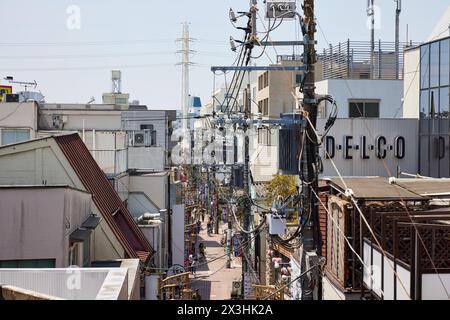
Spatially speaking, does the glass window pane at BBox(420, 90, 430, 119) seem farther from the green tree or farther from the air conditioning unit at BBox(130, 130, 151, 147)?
the air conditioning unit at BBox(130, 130, 151, 147)

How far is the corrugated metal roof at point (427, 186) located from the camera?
12688 mm

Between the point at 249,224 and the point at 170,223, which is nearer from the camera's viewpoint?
the point at 249,224

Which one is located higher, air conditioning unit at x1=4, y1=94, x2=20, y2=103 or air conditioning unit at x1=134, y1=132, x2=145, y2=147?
air conditioning unit at x1=4, y1=94, x2=20, y2=103

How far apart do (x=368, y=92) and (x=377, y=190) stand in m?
22.1

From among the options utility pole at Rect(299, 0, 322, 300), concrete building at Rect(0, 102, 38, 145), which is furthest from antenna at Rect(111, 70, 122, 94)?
utility pole at Rect(299, 0, 322, 300)

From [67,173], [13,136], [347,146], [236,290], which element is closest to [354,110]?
[347,146]

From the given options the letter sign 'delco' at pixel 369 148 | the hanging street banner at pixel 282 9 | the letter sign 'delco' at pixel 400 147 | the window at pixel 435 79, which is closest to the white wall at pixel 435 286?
the hanging street banner at pixel 282 9

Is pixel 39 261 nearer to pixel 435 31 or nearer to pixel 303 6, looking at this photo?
pixel 303 6

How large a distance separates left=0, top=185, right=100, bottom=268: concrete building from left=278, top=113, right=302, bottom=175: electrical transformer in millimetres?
4203

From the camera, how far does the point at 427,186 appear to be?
1365 cm

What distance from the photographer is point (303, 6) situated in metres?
11.3

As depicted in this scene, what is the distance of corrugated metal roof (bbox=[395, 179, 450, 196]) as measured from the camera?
41.6 feet

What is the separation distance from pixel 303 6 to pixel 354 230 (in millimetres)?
3945
